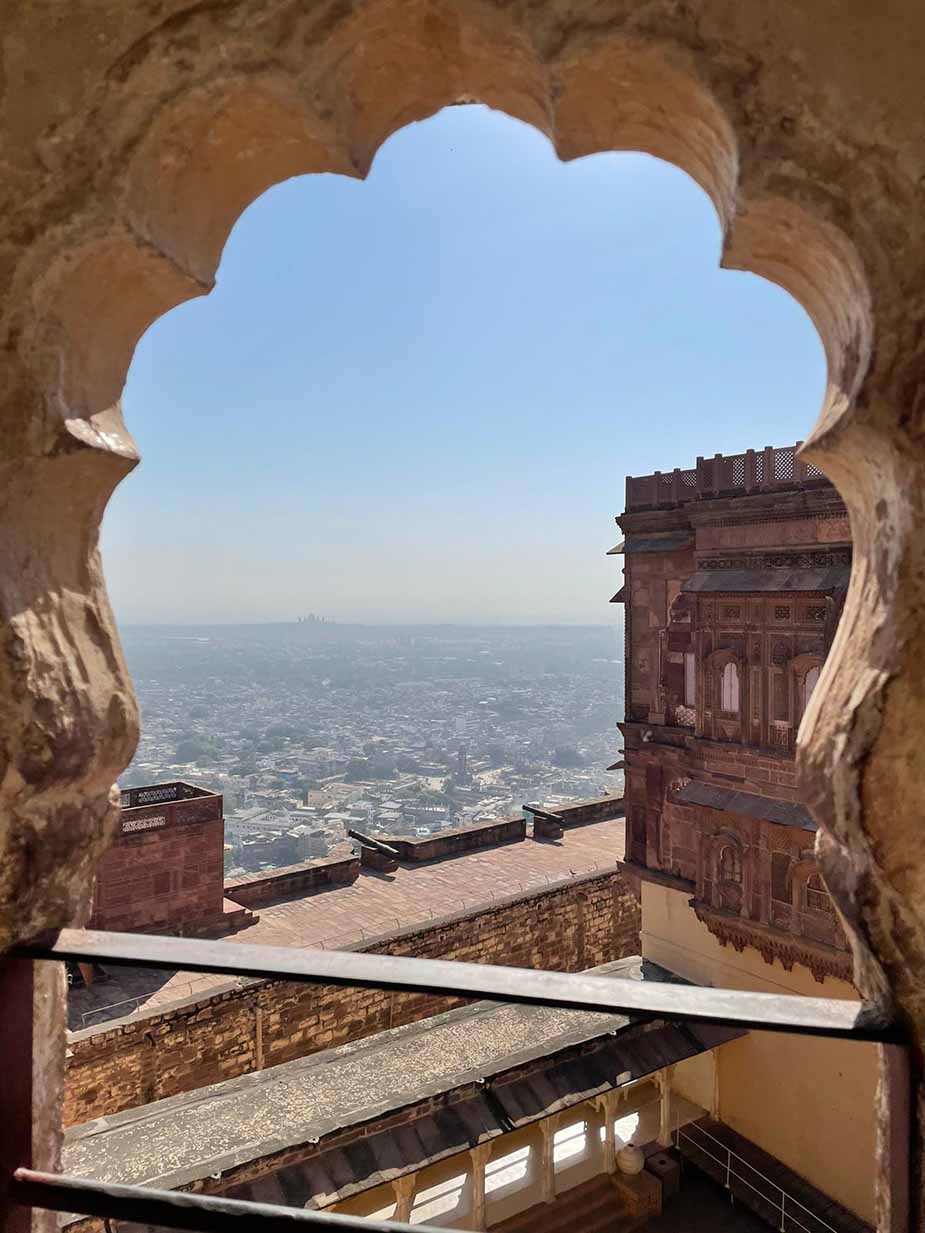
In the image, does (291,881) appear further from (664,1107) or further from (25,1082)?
(25,1082)

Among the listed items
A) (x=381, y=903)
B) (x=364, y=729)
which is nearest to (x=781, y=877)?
(x=381, y=903)

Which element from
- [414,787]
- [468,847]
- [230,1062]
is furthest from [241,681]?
[230,1062]

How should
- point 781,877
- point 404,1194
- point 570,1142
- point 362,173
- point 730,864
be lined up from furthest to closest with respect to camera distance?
point 730,864 < point 781,877 < point 570,1142 < point 404,1194 < point 362,173

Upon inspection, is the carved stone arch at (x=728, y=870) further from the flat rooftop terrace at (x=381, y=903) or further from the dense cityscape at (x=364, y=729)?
the dense cityscape at (x=364, y=729)

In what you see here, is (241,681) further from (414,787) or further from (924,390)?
(924,390)

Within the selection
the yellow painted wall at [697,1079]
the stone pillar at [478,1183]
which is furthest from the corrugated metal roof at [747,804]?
the stone pillar at [478,1183]

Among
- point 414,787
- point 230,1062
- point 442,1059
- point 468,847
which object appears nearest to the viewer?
point 442,1059
